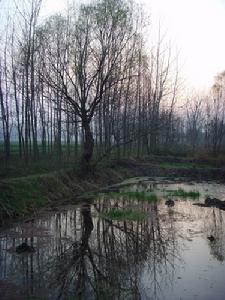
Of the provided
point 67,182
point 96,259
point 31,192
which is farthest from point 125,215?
point 67,182

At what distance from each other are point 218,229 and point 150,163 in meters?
22.1

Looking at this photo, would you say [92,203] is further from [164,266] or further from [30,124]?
[30,124]

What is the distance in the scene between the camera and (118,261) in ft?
31.0

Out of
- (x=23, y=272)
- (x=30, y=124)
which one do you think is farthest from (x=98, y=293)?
(x=30, y=124)

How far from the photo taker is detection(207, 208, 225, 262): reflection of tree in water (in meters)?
10.1

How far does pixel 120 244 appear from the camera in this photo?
36.1ft

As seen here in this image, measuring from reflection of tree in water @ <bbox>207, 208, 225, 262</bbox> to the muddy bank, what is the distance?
6752mm

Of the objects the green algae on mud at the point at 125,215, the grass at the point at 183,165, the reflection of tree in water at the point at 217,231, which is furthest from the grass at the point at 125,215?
the grass at the point at 183,165

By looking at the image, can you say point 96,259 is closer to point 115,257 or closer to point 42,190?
point 115,257

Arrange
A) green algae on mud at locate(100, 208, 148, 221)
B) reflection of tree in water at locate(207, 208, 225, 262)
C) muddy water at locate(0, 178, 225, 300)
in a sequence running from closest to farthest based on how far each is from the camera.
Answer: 1. muddy water at locate(0, 178, 225, 300)
2. reflection of tree in water at locate(207, 208, 225, 262)
3. green algae on mud at locate(100, 208, 148, 221)

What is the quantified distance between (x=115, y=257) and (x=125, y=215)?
4945mm

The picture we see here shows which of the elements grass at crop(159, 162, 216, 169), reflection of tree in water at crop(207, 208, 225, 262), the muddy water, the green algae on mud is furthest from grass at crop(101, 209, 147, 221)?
grass at crop(159, 162, 216, 169)

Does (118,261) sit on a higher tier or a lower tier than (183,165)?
lower

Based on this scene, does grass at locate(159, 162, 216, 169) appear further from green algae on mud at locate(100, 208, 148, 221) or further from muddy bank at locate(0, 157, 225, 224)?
green algae on mud at locate(100, 208, 148, 221)
